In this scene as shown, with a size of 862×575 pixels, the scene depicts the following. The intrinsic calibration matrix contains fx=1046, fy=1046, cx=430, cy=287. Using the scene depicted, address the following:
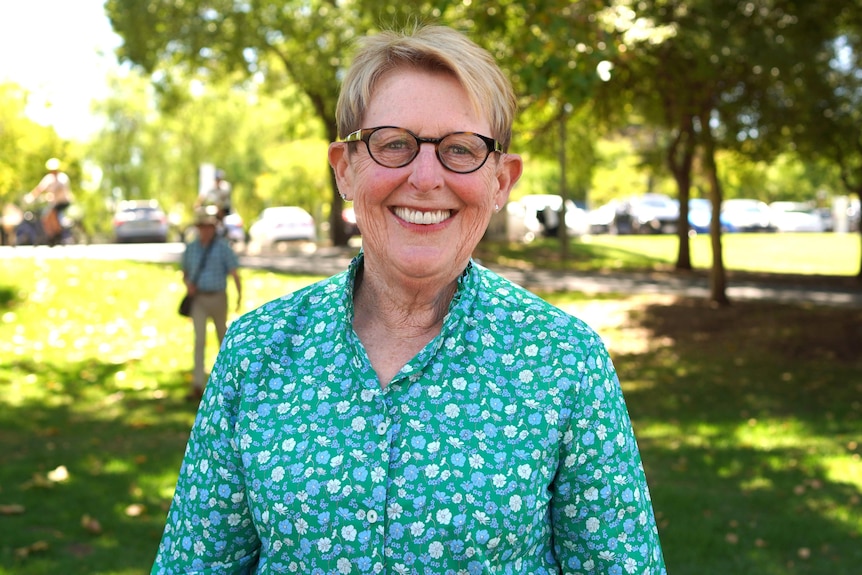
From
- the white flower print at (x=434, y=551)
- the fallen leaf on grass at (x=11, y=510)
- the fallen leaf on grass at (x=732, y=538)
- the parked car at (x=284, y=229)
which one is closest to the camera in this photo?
the white flower print at (x=434, y=551)

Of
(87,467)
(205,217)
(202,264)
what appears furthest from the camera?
(202,264)

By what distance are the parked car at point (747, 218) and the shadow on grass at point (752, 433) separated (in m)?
34.5

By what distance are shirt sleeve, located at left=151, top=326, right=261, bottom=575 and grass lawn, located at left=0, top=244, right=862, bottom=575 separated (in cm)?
395

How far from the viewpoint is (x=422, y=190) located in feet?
7.34

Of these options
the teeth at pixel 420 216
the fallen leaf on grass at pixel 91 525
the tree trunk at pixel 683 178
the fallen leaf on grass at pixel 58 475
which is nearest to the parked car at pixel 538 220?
the tree trunk at pixel 683 178

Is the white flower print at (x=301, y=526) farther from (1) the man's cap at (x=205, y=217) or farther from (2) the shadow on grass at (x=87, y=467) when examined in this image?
(1) the man's cap at (x=205, y=217)

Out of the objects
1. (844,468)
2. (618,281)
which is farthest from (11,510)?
(618,281)

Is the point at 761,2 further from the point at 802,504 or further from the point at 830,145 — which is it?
the point at 802,504

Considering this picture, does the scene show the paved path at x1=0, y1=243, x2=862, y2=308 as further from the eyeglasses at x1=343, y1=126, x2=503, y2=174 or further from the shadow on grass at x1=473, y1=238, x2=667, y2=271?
the eyeglasses at x1=343, y1=126, x2=503, y2=174

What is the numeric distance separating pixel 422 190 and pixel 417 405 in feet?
1.51

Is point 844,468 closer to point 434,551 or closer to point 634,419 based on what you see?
point 634,419

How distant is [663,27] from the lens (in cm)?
1227

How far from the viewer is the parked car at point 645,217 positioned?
44156 millimetres

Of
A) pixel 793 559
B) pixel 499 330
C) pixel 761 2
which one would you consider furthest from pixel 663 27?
pixel 499 330
